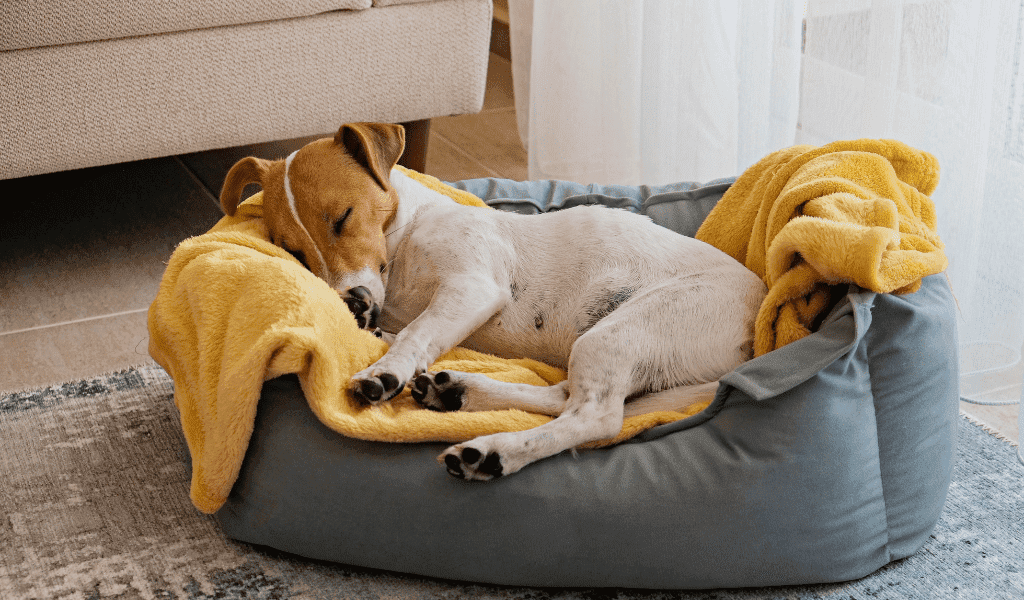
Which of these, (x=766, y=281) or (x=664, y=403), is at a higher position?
(x=766, y=281)

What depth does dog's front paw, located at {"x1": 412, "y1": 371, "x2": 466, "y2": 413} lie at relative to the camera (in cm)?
188

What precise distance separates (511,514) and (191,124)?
1980 mm

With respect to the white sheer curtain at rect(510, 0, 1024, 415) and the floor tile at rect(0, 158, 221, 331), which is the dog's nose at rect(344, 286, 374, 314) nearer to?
the floor tile at rect(0, 158, 221, 331)

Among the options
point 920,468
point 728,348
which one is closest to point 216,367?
point 728,348

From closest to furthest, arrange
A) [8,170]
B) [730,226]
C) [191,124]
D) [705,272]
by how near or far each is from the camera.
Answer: [705,272] → [730,226] → [8,170] → [191,124]

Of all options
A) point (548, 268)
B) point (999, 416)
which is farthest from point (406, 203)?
point (999, 416)

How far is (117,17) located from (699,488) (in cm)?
222

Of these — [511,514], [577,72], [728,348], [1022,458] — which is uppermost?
[577,72]

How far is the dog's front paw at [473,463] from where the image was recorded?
1655 millimetres

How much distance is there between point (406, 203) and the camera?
232cm

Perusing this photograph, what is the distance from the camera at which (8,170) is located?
9.52ft

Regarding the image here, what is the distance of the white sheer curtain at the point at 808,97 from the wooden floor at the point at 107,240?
0.29 meters

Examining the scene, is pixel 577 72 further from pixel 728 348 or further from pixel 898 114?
pixel 728 348

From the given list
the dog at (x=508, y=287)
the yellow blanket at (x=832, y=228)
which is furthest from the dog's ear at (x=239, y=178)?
the yellow blanket at (x=832, y=228)
